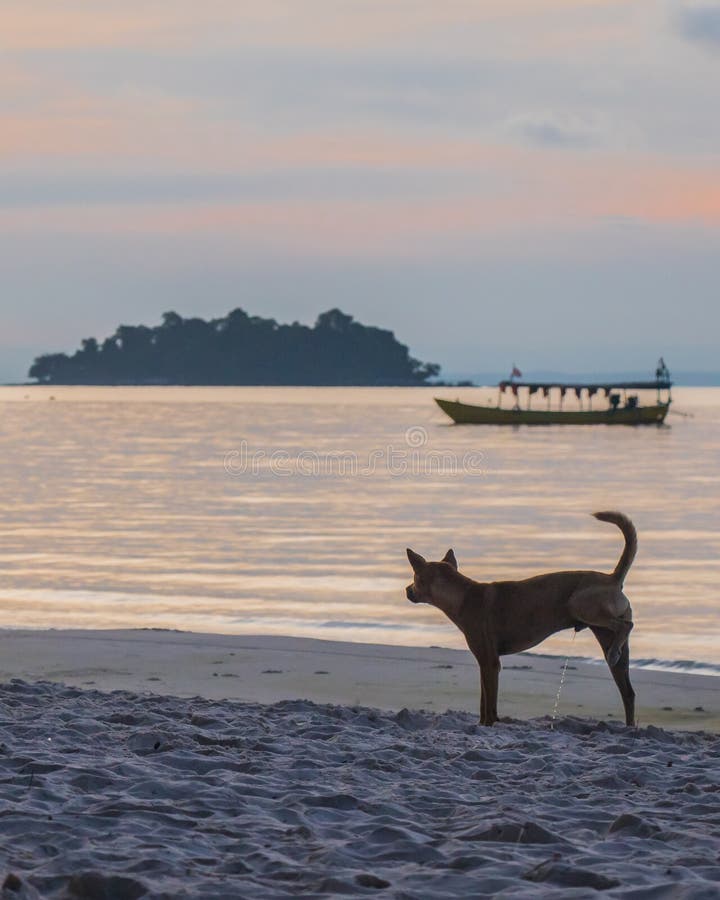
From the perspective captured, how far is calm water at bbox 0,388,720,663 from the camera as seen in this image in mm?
17016

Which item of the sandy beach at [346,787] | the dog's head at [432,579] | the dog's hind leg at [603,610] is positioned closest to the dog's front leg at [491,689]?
the sandy beach at [346,787]

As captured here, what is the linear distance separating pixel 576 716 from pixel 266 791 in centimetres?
386

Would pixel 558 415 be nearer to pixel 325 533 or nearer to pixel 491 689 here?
pixel 325 533

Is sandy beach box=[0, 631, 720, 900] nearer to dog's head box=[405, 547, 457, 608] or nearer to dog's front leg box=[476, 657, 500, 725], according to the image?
dog's front leg box=[476, 657, 500, 725]

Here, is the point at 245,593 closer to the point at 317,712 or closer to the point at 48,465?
the point at 317,712

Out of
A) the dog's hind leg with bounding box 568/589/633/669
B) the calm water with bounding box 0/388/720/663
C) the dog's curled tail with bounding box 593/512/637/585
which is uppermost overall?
the dog's curled tail with bounding box 593/512/637/585

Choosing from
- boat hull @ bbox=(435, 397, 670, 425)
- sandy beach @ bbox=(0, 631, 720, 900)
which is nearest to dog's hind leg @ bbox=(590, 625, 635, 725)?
sandy beach @ bbox=(0, 631, 720, 900)

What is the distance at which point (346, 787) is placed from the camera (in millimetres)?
7398

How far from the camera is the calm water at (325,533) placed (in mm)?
17016

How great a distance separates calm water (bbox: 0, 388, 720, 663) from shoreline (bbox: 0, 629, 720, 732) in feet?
5.13

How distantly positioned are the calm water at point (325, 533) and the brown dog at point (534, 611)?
440 cm

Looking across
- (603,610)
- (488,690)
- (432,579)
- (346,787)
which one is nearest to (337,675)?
(432,579)

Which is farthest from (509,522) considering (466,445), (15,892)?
(466,445)

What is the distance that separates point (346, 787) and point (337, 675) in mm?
4786
